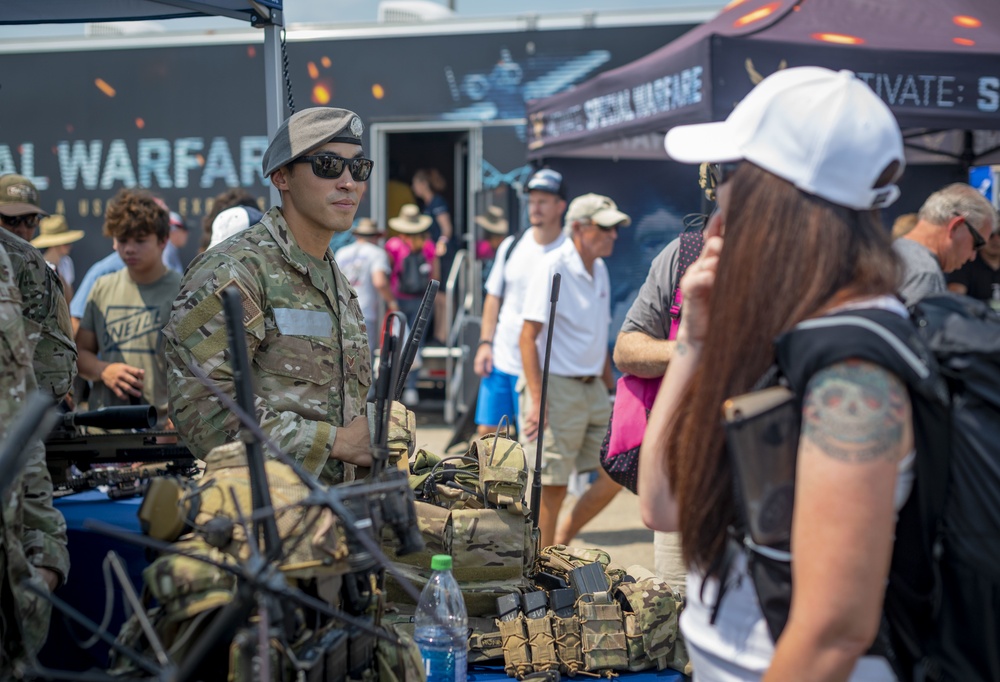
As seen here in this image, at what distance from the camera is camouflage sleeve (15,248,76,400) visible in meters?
3.34

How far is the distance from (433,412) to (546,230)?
5.05 m

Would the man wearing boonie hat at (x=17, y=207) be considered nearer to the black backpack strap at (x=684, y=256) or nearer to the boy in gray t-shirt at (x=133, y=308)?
the boy in gray t-shirt at (x=133, y=308)

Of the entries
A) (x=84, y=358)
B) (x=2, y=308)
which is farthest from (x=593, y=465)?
(x=2, y=308)

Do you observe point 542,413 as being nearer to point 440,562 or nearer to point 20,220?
point 440,562

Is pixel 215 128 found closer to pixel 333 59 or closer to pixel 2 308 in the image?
pixel 333 59

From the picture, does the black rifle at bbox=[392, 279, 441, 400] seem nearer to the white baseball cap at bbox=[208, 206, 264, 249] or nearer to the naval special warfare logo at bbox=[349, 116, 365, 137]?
the naval special warfare logo at bbox=[349, 116, 365, 137]

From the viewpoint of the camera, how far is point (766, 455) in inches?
55.3

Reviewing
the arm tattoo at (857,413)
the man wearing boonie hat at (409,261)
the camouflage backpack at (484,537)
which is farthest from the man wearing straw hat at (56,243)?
the arm tattoo at (857,413)

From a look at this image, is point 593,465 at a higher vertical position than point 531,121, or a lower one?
lower

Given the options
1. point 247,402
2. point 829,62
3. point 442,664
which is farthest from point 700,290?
point 829,62

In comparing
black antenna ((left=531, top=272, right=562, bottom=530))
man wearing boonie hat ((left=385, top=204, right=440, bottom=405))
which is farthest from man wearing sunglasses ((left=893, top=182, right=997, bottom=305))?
man wearing boonie hat ((left=385, top=204, right=440, bottom=405))

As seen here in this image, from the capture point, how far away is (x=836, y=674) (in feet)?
4.43

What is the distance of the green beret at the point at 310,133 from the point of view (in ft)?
8.46

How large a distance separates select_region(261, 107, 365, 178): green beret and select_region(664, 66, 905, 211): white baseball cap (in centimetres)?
137
